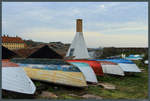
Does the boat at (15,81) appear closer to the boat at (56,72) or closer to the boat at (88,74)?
the boat at (56,72)

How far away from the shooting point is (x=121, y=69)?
10375 millimetres

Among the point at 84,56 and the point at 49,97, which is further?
the point at 84,56

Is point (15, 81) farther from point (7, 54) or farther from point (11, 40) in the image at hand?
point (11, 40)

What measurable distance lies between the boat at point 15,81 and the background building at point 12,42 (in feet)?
14.0

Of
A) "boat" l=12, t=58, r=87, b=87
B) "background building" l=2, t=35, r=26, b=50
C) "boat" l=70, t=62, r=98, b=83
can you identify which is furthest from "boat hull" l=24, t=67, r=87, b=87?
"background building" l=2, t=35, r=26, b=50

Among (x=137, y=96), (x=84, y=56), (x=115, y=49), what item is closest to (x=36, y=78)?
(x=137, y=96)

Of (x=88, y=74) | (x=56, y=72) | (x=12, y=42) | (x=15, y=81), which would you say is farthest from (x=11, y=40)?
(x=15, y=81)

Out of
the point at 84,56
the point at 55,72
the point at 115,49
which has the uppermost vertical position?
the point at 55,72

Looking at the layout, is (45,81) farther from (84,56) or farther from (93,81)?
(84,56)

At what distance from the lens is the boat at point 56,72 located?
6637mm

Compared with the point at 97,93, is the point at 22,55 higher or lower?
higher

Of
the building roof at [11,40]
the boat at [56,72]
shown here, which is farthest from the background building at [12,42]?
the boat at [56,72]

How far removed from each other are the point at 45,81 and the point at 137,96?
3.54 m

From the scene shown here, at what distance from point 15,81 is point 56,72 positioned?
1.88 metres
